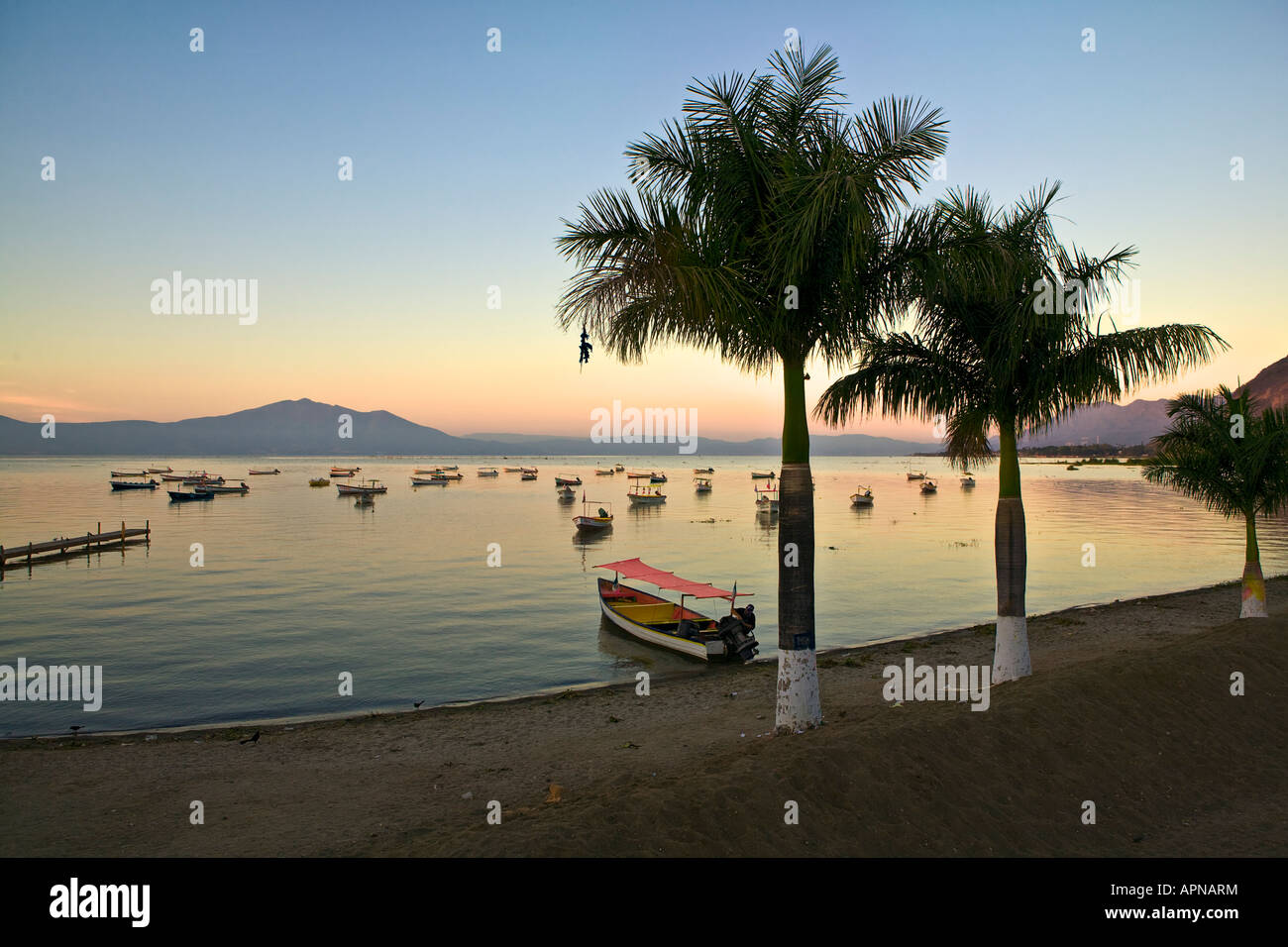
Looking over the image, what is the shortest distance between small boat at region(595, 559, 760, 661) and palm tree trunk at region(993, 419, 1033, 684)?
36.8 feet

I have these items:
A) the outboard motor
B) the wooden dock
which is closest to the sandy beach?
the outboard motor

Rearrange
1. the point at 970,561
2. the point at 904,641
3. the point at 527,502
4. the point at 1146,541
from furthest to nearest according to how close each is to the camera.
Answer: the point at 527,502, the point at 1146,541, the point at 970,561, the point at 904,641

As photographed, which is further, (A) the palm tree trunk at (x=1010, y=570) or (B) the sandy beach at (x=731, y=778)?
(A) the palm tree trunk at (x=1010, y=570)

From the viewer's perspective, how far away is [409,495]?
135 metres

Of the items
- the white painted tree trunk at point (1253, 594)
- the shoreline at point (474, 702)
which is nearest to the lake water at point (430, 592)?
the shoreline at point (474, 702)

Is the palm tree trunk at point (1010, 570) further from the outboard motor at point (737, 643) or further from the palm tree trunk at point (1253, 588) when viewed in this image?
the outboard motor at point (737, 643)

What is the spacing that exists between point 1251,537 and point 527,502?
105 metres

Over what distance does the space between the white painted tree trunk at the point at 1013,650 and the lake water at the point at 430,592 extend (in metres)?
11.9

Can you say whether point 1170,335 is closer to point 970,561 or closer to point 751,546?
point 970,561

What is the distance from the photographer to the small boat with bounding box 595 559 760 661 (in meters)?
23.9

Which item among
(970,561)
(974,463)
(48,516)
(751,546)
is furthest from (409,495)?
(974,463)

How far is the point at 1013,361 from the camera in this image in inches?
486

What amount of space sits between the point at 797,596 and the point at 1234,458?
1492cm

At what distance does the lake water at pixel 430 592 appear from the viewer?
22.4 metres
